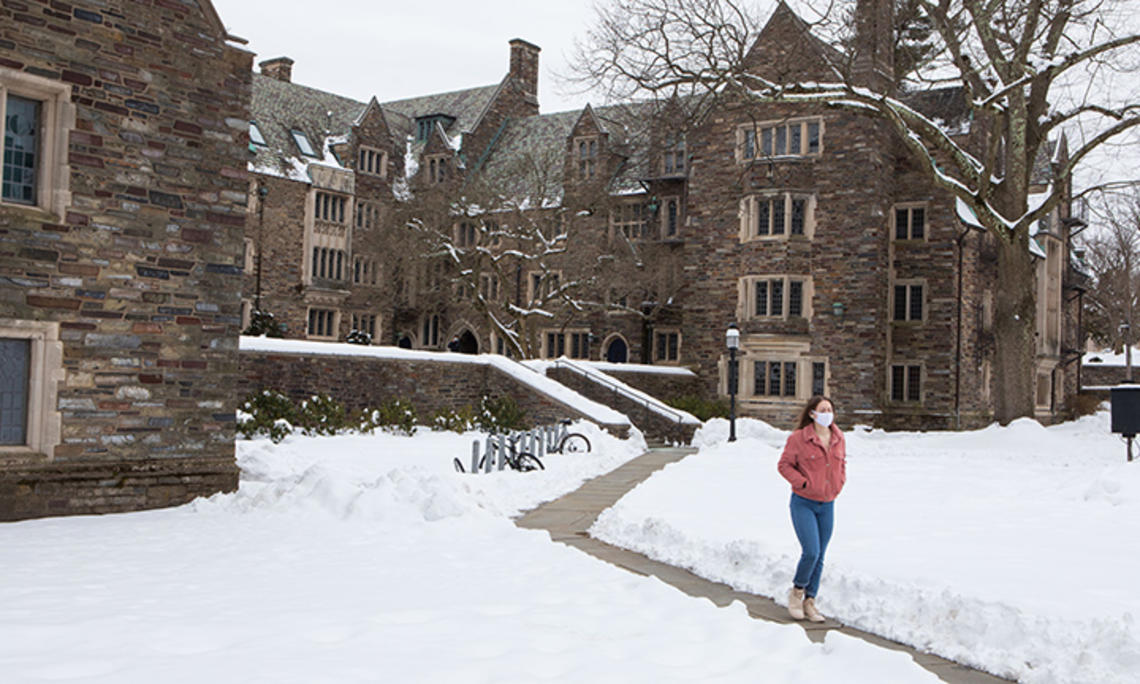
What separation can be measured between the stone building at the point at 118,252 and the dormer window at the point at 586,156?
28468mm

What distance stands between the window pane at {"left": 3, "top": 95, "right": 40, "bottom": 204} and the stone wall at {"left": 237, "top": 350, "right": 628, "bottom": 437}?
31.7 feet

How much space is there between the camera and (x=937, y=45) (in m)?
23.7

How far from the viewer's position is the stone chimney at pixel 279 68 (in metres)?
45.9

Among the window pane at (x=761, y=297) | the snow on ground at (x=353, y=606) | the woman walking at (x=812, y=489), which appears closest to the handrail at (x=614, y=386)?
the window pane at (x=761, y=297)

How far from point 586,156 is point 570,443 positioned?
2268cm

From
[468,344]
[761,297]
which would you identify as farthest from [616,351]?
[761,297]

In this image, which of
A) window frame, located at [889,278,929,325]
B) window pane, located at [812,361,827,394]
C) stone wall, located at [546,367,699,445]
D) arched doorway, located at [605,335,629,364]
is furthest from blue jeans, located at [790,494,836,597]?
arched doorway, located at [605,335,629,364]

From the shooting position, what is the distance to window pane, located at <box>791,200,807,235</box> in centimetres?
3095

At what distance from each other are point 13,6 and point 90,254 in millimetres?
2633

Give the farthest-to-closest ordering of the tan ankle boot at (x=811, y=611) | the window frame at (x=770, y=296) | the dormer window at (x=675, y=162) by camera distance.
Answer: the dormer window at (x=675, y=162), the window frame at (x=770, y=296), the tan ankle boot at (x=811, y=611)

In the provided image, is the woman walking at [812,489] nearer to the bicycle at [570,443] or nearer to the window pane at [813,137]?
the bicycle at [570,443]

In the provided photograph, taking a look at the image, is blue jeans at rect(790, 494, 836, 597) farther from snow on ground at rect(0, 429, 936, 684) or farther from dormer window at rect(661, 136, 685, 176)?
dormer window at rect(661, 136, 685, 176)

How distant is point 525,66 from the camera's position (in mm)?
47312

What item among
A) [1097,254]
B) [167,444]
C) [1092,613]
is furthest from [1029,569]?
[1097,254]
